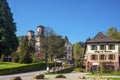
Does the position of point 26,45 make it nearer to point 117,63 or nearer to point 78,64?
point 78,64

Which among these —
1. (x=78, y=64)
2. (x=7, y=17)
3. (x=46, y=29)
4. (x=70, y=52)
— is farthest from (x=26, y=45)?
(x=70, y=52)

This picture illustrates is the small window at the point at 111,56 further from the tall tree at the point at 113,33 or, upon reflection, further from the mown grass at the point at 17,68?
the tall tree at the point at 113,33

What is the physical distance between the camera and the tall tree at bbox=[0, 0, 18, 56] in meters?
82.6

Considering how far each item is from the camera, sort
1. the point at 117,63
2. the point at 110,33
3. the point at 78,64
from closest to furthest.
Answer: the point at 117,63 → the point at 78,64 → the point at 110,33

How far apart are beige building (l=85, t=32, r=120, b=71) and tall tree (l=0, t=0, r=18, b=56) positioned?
20.6m

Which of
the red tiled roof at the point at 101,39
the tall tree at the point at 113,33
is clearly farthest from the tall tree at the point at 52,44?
the red tiled roof at the point at 101,39

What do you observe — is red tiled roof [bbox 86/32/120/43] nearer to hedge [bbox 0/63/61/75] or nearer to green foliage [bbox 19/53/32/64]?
hedge [bbox 0/63/61/75]

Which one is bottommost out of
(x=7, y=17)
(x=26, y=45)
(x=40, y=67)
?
(x=40, y=67)

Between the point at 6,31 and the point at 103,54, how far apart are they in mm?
25790

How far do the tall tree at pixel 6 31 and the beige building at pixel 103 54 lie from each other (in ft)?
67.4

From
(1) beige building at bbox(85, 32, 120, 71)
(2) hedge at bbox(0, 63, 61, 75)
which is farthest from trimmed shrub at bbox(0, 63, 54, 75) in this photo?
(1) beige building at bbox(85, 32, 120, 71)

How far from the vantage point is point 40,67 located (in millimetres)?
88125

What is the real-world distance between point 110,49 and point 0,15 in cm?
2972

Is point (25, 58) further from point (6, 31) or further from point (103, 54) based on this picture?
point (103, 54)
